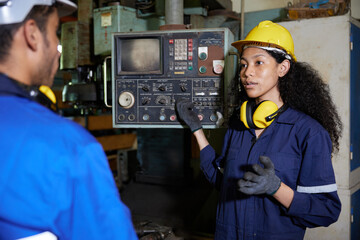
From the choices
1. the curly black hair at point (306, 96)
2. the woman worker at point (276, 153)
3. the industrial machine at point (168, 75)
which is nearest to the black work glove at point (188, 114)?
the industrial machine at point (168, 75)

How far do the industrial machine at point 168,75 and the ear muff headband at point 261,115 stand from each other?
0.30m

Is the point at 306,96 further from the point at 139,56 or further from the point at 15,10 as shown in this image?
the point at 15,10

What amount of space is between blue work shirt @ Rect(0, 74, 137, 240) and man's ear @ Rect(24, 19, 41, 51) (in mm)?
109

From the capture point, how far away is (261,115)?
1293 mm

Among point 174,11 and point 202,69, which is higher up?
point 174,11

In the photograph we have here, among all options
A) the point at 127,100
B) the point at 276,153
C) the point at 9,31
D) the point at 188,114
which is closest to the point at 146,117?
the point at 127,100

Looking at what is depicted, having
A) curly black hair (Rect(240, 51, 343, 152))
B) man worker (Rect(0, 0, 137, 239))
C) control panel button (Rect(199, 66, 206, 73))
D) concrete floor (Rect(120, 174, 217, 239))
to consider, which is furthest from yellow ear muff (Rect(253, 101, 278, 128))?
concrete floor (Rect(120, 174, 217, 239))

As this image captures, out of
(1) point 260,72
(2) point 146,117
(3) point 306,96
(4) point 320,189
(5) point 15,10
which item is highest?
(5) point 15,10

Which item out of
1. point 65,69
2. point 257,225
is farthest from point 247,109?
point 65,69

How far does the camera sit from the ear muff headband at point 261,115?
129cm

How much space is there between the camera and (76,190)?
2.09 feet

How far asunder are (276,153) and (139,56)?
941 mm

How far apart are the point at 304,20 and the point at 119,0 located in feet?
3.94

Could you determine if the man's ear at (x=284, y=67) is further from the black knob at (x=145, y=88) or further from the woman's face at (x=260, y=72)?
the black knob at (x=145, y=88)
